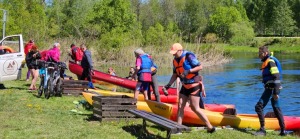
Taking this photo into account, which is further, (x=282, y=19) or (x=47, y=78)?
(x=282, y=19)

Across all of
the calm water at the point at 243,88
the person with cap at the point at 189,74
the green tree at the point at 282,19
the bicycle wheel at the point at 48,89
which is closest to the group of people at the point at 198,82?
the person with cap at the point at 189,74

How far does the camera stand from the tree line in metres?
40.0

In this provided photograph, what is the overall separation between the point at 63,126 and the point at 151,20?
85.2 metres

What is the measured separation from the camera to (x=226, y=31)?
9356cm

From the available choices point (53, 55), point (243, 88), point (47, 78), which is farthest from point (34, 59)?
point (243, 88)

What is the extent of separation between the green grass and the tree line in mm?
25108

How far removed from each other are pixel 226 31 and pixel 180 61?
282ft

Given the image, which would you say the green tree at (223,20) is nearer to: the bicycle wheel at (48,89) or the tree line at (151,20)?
the tree line at (151,20)

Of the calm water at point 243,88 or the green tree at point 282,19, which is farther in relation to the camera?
the green tree at point 282,19

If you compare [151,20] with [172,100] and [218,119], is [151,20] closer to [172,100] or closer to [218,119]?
[172,100]

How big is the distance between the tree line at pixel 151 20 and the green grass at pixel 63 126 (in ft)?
82.4

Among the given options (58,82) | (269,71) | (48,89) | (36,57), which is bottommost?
(48,89)

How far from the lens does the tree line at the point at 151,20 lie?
39969 millimetres

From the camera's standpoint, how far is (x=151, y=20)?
308 feet
